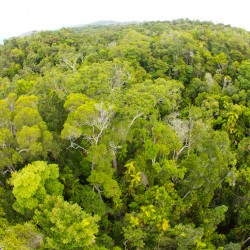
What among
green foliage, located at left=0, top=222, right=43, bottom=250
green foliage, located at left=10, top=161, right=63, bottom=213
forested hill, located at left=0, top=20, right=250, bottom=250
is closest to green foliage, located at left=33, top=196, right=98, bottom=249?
forested hill, located at left=0, top=20, right=250, bottom=250

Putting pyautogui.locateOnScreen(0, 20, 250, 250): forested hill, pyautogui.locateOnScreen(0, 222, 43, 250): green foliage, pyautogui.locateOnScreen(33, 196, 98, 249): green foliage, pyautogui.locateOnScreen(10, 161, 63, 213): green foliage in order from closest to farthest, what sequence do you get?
pyautogui.locateOnScreen(0, 222, 43, 250): green foliage
pyautogui.locateOnScreen(33, 196, 98, 249): green foliage
pyautogui.locateOnScreen(10, 161, 63, 213): green foliage
pyautogui.locateOnScreen(0, 20, 250, 250): forested hill

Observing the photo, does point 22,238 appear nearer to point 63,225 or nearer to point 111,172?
point 63,225

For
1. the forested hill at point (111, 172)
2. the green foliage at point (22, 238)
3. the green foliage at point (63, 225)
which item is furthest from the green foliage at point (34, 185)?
the green foliage at point (22, 238)

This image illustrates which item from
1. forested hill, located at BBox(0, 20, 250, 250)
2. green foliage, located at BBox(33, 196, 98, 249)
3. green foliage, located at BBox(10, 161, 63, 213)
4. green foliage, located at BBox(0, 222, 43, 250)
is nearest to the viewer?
green foliage, located at BBox(0, 222, 43, 250)

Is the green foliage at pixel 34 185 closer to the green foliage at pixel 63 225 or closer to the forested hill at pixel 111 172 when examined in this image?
the forested hill at pixel 111 172

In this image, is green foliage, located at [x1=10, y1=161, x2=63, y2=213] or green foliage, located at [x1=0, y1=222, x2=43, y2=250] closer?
green foliage, located at [x1=0, y1=222, x2=43, y2=250]

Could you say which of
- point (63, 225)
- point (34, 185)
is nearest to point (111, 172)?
point (63, 225)

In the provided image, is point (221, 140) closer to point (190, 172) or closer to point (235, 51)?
point (190, 172)

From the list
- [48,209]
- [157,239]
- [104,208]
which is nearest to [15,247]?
[48,209]

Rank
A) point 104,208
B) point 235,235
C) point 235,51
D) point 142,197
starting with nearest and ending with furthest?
point 104,208 → point 142,197 → point 235,235 → point 235,51

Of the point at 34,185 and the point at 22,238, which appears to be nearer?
the point at 22,238

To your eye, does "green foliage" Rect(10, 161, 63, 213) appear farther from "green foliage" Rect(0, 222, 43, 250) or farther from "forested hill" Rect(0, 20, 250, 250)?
"green foliage" Rect(0, 222, 43, 250)
